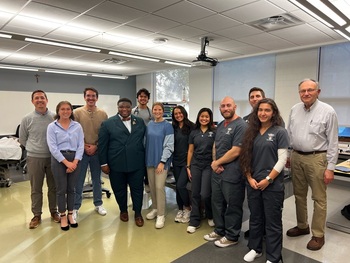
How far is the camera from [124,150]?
3.04 m

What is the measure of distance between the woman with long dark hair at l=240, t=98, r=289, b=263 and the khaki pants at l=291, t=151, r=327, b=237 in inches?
19.7

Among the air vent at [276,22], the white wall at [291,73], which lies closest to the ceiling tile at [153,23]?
the air vent at [276,22]

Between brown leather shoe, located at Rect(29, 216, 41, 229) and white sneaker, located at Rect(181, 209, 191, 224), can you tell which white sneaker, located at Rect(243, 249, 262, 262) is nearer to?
white sneaker, located at Rect(181, 209, 191, 224)

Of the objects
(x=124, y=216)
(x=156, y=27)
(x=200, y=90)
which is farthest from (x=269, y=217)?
(x=200, y=90)

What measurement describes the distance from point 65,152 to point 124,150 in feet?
2.12

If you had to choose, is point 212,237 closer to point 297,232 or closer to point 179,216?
point 179,216

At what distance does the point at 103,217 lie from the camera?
3.42 meters

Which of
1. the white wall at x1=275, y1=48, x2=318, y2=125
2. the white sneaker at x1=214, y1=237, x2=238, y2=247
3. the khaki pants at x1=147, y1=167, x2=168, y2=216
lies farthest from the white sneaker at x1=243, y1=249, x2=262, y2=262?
the white wall at x1=275, y1=48, x2=318, y2=125

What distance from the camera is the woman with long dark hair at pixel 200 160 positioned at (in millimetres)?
2842

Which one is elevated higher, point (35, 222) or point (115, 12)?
point (115, 12)

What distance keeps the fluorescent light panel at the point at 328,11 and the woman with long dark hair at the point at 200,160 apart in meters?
1.39

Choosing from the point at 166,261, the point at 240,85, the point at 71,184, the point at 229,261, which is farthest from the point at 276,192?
the point at 240,85

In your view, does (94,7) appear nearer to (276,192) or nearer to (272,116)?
(272,116)

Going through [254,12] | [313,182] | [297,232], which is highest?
[254,12]
